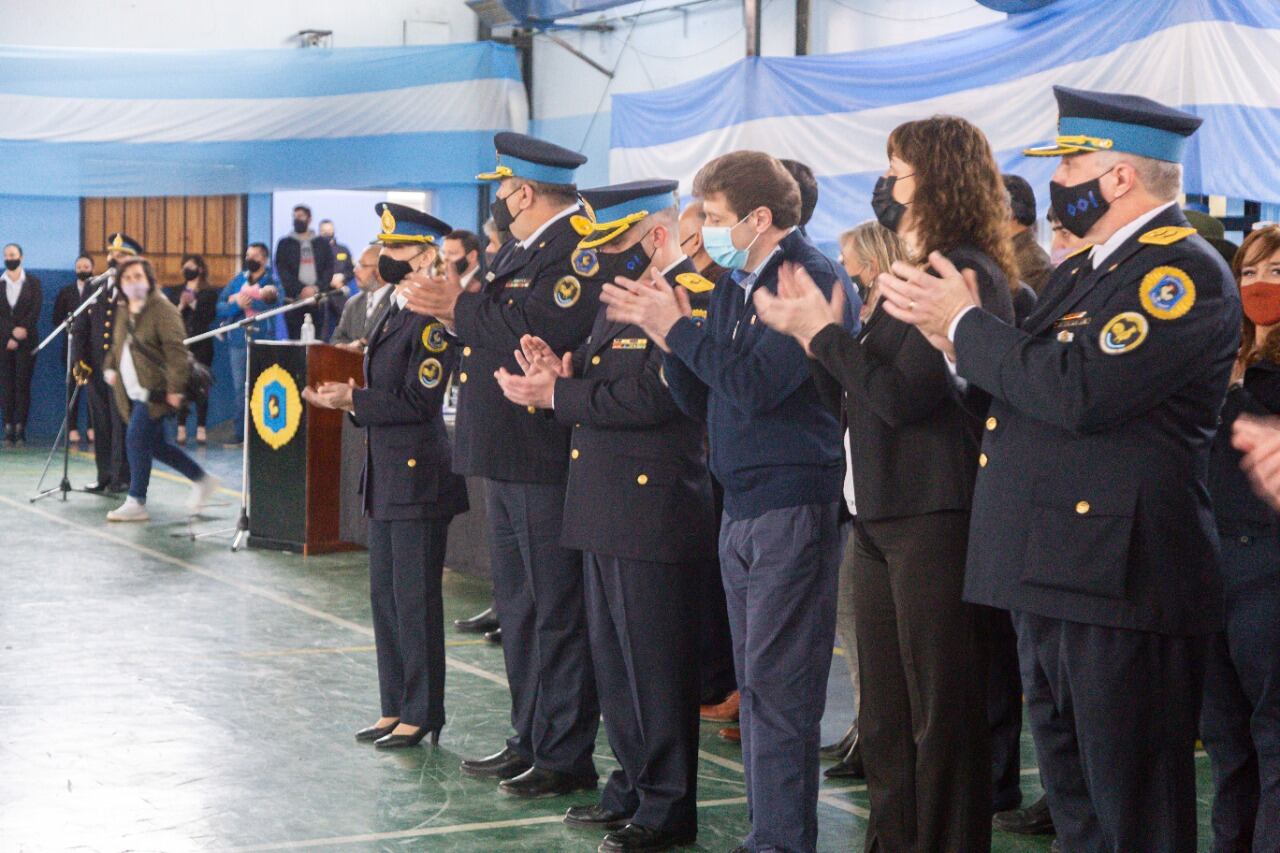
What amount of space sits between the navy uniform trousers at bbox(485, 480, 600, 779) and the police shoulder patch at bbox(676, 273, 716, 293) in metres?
0.81

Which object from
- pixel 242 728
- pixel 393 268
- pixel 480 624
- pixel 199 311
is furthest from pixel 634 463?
pixel 199 311

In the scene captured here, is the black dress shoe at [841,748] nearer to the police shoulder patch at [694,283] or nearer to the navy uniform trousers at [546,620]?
the navy uniform trousers at [546,620]

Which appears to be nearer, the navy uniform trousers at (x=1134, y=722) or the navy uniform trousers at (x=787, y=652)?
the navy uniform trousers at (x=1134, y=722)

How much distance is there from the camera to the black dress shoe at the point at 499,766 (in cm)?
467

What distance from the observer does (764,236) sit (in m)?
3.69

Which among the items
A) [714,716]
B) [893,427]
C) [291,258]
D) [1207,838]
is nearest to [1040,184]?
[714,716]

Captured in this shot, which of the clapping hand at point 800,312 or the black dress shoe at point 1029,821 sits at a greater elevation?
the clapping hand at point 800,312

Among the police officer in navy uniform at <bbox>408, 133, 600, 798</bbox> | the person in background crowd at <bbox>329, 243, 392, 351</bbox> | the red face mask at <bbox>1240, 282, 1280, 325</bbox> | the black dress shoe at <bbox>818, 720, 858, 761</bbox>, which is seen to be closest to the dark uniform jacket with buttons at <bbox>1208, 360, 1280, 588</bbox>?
the red face mask at <bbox>1240, 282, 1280, 325</bbox>

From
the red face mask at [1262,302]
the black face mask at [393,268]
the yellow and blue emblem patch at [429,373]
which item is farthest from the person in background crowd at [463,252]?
the red face mask at [1262,302]

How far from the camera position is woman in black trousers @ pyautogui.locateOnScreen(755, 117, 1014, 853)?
3.17m

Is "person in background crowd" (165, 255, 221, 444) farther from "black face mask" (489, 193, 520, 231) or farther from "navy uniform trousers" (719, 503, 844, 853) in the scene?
"navy uniform trousers" (719, 503, 844, 853)

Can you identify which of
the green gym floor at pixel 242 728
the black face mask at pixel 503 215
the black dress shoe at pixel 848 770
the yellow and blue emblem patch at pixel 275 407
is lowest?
the green gym floor at pixel 242 728

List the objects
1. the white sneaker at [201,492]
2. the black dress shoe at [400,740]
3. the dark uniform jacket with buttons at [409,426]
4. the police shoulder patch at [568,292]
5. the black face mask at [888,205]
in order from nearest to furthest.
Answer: the black face mask at [888,205], the police shoulder patch at [568,292], the dark uniform jacket with buttons at [409,426], the black dress shoe at [400,740], the white sneaker at [201,492]

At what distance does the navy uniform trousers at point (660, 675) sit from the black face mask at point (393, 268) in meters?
1.33
